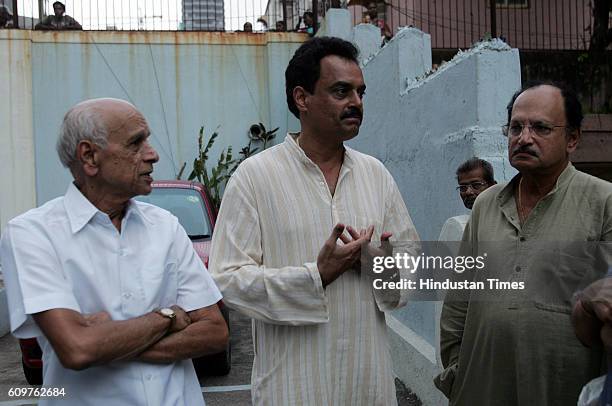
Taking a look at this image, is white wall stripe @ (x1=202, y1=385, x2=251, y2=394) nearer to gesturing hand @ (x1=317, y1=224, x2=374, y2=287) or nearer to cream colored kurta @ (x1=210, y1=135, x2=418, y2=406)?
cream colored kurta @ (x1=210, y1=135, x2=418, y2=406)

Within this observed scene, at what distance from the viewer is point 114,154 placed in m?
2.06

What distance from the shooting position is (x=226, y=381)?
5773 mm

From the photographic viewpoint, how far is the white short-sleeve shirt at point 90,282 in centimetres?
188

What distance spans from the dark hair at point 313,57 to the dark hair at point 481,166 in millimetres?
1630

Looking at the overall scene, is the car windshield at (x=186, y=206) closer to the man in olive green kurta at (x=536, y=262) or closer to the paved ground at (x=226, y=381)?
the paved ground at (x=226, y=381)

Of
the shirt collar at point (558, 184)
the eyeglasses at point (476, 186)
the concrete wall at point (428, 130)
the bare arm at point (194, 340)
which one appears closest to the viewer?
the bare arm at point (194, 340)

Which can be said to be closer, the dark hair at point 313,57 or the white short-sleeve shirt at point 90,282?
the white short-sleeve shirt at point 90,282

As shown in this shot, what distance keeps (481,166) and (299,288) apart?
203 cm

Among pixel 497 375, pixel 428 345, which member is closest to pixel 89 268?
pixel 497 375

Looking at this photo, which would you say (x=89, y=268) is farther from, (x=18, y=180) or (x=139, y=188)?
(x=18, y=180)

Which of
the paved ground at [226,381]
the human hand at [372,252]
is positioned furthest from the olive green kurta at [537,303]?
the paved ground at [226,381]

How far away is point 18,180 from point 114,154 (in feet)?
33.7

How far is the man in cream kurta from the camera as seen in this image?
225cm

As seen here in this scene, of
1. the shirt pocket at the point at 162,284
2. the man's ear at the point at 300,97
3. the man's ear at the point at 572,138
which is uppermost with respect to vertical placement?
the man's ear at the point at 300,97
